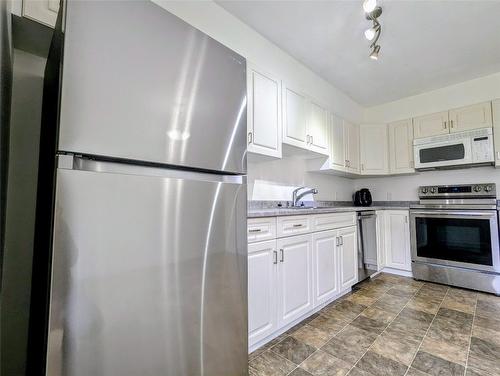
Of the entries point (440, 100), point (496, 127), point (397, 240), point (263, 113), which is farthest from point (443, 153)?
point (263, 113)

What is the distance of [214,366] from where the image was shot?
0.97 metres

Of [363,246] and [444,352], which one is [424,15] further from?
[444,352]

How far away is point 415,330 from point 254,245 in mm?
1437

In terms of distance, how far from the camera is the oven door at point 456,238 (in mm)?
2490

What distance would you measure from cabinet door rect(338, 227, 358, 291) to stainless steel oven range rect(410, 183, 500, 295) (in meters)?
1.00

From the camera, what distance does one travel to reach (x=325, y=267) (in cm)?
214

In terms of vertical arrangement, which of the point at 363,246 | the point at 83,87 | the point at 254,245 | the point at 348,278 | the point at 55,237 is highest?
the point at 83,87

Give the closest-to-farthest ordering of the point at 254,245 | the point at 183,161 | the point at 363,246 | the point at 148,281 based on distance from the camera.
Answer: the point at 148,281 → the point at 183,161 → the point at 254,245 → the point at 363,246

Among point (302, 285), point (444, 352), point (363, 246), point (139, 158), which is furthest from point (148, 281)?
point (363, 246)

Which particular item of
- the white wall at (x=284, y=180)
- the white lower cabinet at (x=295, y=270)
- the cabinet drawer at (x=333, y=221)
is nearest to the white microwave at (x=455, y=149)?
the white wall at (x=284, y=180)

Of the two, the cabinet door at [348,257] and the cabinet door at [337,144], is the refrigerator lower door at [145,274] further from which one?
the cabinet door at [337,144]

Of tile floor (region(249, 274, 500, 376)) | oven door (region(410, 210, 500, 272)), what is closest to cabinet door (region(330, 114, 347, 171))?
oven door (region(410, 210, 500, 272))

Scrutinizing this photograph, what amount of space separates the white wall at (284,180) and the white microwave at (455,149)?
113cm

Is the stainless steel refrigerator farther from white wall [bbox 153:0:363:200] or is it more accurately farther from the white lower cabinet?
white wall [bbox 153:0:363:200]
